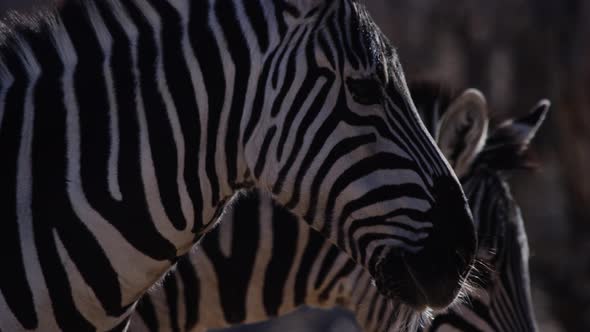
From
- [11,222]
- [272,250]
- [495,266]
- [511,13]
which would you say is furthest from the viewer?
[511,13]

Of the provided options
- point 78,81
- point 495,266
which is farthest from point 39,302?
point 495,266

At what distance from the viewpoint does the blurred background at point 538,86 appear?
1336 cm

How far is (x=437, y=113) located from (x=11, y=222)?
248cm

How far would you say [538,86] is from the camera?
672 inches

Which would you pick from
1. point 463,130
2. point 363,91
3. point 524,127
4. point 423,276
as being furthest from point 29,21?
point 524,127

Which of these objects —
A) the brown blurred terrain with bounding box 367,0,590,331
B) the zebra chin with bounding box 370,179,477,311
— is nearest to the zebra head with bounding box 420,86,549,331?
the zebra chin with bounding box 370,179,477,311

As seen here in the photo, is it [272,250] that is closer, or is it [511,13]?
[272,250]

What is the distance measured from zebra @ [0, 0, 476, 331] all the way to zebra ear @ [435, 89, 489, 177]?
1.44m

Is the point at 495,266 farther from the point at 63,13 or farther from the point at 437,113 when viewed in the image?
the point at 63,13

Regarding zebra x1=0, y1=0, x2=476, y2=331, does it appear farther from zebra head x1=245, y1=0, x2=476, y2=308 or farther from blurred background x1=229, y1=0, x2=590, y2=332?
blurred background x1=229, y1=0, x2=590, y2=332

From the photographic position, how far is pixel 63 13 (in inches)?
143

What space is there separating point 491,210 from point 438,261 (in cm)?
155

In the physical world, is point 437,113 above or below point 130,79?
below

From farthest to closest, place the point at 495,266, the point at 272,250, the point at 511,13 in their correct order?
the point at 511,13, the point at 272,250, the point at 495,266
